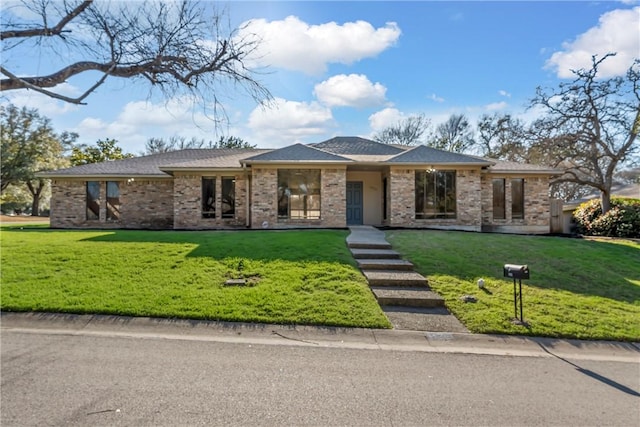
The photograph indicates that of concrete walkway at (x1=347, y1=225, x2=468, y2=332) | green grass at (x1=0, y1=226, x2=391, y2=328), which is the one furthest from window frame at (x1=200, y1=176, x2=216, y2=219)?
concrete walkway at (x1=347, y1=225, x2=468, y2=332)

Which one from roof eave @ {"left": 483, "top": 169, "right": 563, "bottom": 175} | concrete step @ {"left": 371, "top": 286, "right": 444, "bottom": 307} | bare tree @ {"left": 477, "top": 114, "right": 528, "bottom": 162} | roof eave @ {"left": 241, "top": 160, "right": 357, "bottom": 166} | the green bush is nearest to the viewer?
concrete step @ {"left": 371, "top": 286, "right": 444, "bottom": 307}

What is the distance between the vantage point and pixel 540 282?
7.20 metres

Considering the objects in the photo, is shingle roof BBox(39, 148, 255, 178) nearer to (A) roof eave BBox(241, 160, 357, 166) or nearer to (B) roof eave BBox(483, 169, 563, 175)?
(A) roof eave BBox(241, 160, 357, 166)

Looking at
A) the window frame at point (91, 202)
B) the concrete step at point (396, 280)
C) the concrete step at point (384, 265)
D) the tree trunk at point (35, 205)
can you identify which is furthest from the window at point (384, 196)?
the tree trunk at point (35, 205)

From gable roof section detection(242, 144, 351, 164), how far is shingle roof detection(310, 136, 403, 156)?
3084 mm

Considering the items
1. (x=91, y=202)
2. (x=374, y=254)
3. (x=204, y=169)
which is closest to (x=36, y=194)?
(x=91, y=202)

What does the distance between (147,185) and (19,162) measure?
26.5 meters

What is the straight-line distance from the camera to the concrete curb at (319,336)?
4516 mm

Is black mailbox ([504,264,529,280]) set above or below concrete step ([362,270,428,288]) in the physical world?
Result: above

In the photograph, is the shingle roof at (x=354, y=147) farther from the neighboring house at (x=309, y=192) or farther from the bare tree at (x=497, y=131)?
the bare tree at (x=497, y=131)

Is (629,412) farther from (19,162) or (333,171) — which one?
(19,162)

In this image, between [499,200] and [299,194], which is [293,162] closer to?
[299,194]

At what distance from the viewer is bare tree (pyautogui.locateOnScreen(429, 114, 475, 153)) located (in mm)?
34844

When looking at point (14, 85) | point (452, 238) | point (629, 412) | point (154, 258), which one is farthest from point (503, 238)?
point (14, 85)
